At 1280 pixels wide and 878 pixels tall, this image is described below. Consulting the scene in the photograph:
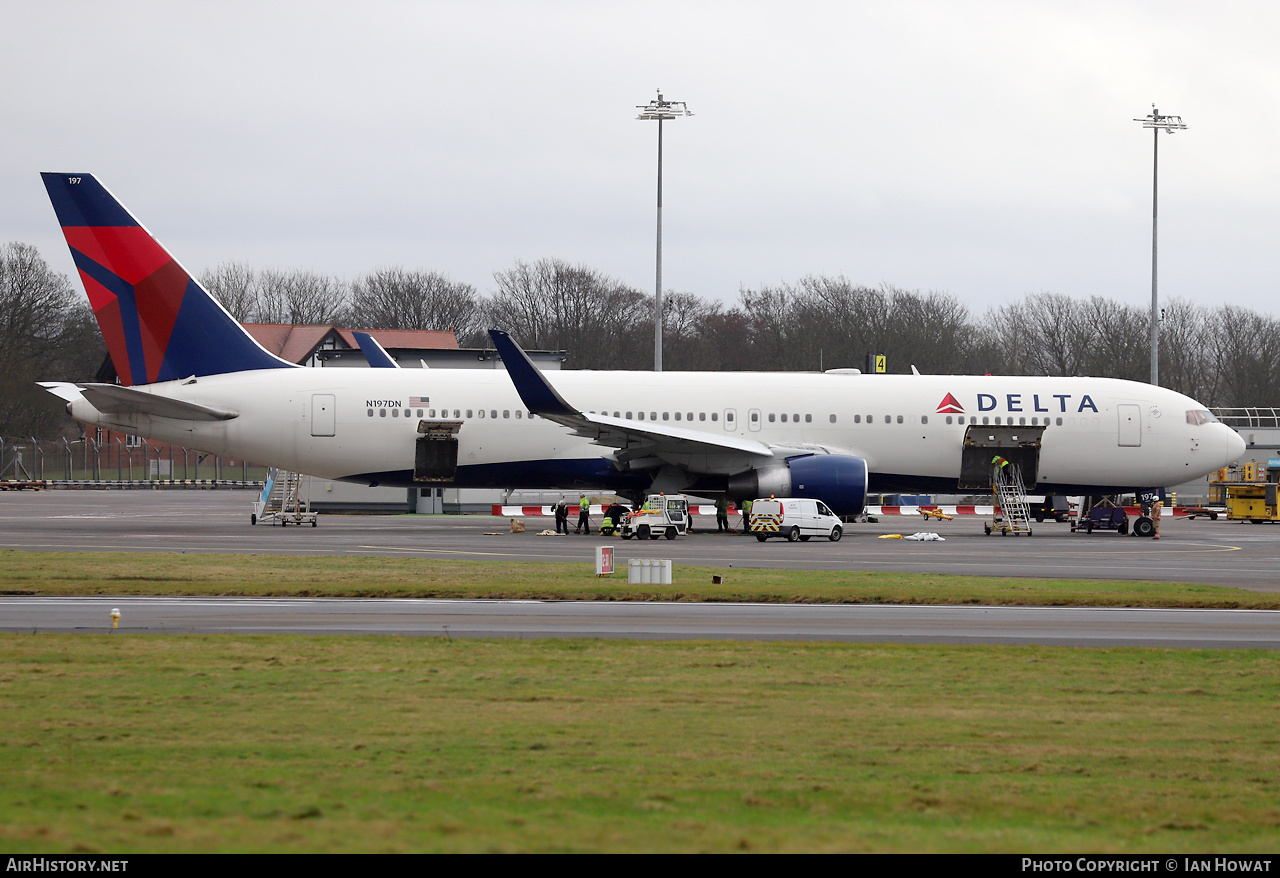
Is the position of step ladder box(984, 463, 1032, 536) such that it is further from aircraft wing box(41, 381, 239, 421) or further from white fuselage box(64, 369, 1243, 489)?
aircraft wing box(41, 381, 239, 421)

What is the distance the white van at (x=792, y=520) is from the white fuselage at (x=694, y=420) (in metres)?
2.12

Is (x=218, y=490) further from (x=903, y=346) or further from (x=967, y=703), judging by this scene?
(x=967, y=703)

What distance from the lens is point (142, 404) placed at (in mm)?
34125

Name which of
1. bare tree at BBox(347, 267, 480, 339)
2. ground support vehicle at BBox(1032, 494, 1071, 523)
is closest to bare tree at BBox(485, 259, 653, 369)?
bare tree at BBox(347, 267, 480, 339)

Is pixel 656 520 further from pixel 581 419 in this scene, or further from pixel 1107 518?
pixel 1107 518

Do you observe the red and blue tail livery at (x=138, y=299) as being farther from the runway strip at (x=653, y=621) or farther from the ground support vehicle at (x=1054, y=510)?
the ground support vehicle at (x=1054, y=510)

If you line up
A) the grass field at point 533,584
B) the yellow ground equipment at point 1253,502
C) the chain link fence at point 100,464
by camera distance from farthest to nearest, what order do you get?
1. the chain link fence at point 100,464
2. the yellow ground equipment at point 1253,502
3. the grass field at point 533,584

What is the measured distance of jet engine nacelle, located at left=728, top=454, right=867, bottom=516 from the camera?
34.5 metres

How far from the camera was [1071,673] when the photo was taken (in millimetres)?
13039

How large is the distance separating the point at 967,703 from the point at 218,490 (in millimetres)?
65955

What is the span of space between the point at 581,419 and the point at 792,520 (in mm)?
6174

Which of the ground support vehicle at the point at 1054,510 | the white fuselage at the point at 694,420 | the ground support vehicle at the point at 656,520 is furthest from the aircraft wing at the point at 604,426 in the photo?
the ground support vehicle at the point at 1054,510

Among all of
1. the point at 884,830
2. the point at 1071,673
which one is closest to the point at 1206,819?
the point at 884,830

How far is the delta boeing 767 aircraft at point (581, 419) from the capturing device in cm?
3447
